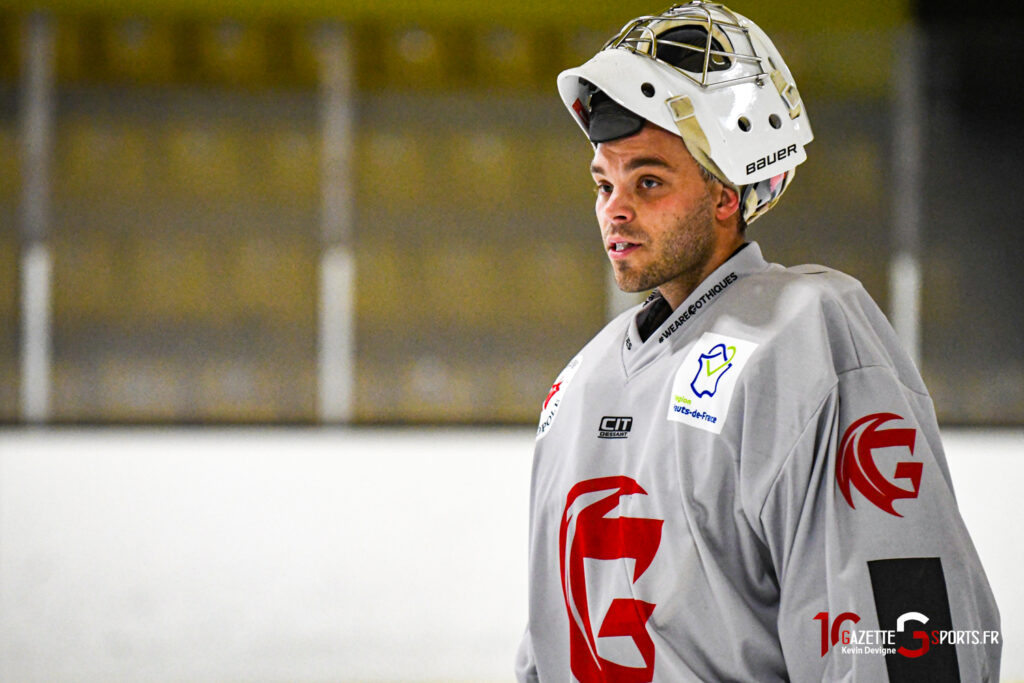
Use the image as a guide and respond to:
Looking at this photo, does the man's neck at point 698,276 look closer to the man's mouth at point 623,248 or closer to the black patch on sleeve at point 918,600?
the man's mouth at point 623,248

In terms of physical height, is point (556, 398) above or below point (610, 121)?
below

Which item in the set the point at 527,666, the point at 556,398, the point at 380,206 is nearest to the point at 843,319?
the point at 556,398

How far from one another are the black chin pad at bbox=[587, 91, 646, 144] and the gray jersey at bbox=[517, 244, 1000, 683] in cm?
18

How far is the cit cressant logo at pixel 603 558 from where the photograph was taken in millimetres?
958

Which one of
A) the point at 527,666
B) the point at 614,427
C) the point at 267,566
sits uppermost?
the point at 614,427

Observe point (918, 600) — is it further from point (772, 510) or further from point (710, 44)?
point (710, 44)

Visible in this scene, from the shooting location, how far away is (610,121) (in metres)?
1.03

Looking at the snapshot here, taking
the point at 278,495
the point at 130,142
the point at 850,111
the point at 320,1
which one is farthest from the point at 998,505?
the point at 130,142

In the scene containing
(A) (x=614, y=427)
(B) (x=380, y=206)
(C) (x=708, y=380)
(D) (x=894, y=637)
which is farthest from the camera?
(B) (x=380, y=206)

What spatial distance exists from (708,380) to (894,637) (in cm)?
28

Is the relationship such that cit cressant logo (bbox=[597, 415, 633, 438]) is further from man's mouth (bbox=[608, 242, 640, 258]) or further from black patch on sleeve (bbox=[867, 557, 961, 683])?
black patch on sleeve (bbox=[867, 557, 961, 683])

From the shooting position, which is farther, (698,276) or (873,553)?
(698,276)

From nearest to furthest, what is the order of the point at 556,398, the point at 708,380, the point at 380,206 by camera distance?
the point at 708,380 < the point at 556,398 < the point at 380,206

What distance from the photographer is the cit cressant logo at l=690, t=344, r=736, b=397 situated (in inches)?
36.4
